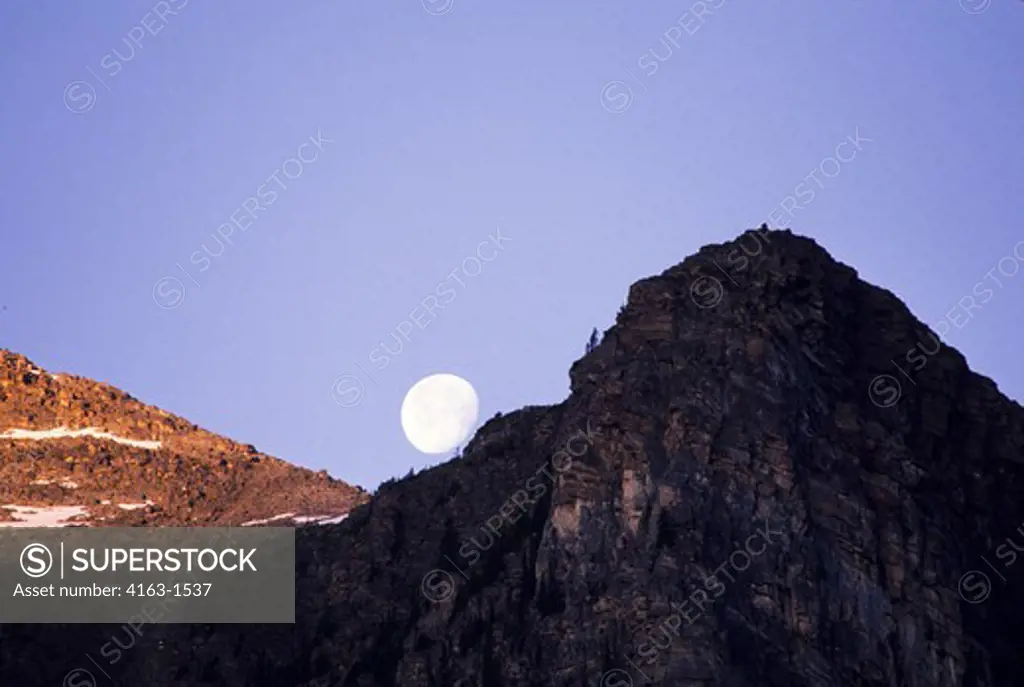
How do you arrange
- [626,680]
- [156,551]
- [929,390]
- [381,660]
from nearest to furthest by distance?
[626,680], [381,660], [929,390], [156,551]

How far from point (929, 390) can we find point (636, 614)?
4043 cm

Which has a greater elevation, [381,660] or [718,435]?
[718,435]

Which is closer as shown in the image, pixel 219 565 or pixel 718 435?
pixel 718 435

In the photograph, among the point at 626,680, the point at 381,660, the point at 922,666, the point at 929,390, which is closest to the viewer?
the point at 626,680

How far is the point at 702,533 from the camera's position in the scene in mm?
138375

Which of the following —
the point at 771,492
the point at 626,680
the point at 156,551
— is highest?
the point at 156,551

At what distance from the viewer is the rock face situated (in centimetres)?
13688

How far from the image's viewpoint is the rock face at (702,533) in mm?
136875

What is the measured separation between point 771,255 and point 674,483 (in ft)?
80.9

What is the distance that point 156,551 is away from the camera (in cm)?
17800

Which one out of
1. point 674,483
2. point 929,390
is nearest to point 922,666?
point 674,483

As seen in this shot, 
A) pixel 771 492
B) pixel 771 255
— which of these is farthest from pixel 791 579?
pixel 771 255

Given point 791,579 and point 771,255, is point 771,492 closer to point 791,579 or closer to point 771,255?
point 791,579

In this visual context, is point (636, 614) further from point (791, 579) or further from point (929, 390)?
point (929, 390)
